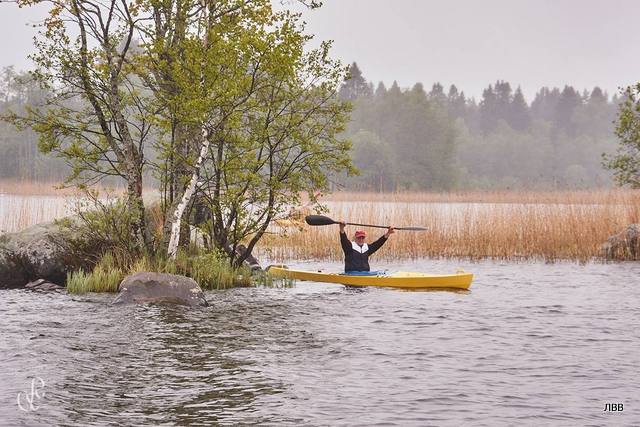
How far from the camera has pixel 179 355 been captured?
10.2 metres

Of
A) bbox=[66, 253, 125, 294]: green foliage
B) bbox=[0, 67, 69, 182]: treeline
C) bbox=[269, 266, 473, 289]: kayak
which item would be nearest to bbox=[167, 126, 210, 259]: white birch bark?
bbox=[66, 253, 125, 294]: green foliage

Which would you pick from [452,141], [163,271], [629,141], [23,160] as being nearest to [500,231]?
[629,141]

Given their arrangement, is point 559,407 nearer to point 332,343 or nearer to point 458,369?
point 458,369

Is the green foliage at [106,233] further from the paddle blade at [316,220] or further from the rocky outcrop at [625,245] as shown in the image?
the rocky outcrop at [625,245]

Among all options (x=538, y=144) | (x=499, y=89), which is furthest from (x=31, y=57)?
(x=499, y=89)

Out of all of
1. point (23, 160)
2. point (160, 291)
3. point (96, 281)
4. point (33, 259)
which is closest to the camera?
point (160, 291)

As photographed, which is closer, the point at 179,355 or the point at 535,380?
the point at 535,380

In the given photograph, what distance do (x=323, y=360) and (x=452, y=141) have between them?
6673 centimetres

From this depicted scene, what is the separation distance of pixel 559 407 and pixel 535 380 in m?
1.04

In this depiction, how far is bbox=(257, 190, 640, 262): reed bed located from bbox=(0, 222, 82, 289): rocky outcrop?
22.7 feet

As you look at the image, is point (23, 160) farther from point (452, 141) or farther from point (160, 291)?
point (160, 291)

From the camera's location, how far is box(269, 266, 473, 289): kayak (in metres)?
16.2

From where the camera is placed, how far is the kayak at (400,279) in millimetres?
16250

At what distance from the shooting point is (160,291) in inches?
550
